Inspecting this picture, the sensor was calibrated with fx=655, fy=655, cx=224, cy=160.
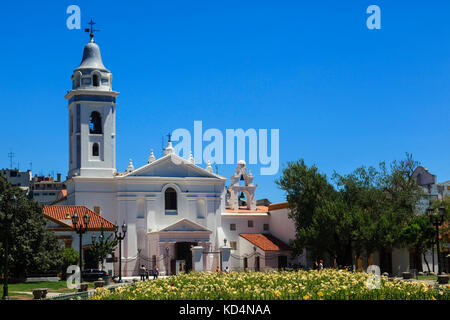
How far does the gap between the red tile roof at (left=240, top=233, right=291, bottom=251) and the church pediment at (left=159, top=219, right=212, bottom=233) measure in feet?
14.7

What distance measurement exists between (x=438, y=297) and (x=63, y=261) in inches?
1342

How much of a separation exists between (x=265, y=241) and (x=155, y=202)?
1076cm

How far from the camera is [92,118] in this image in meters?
61.9

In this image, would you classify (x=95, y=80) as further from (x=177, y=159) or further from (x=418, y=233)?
(x=418, y=233)

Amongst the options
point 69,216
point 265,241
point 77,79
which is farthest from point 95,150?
point 265,241

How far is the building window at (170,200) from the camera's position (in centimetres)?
6119

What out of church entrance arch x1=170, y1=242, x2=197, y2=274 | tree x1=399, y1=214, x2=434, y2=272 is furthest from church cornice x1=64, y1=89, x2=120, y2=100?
tree x1=399, y1=214, x2=434, y2=272

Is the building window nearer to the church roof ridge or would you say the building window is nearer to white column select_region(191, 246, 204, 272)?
the church roof ridge

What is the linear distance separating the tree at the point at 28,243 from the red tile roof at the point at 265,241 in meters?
20.7

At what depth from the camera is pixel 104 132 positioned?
61375 mm

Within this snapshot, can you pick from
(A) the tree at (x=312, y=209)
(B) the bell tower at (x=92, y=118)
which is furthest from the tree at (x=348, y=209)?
(B) the bell tower at (x=92, y=118)

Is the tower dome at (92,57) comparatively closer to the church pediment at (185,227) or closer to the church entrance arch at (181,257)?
the church pediment at (185,227)

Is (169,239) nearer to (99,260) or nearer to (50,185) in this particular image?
(99,260)
